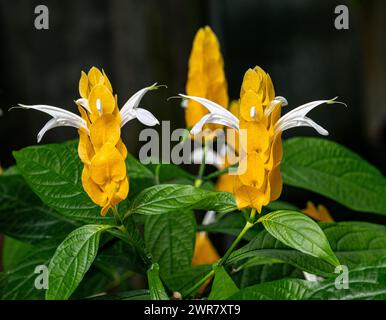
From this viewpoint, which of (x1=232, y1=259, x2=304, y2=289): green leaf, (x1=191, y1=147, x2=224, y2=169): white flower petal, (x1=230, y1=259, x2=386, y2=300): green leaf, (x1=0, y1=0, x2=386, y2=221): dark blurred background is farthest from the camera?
(x1=0, y1=0, x2=386, y2=221): dark blurred background

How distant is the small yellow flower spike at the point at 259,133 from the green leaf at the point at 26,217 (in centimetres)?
20

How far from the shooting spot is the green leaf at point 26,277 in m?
0.51

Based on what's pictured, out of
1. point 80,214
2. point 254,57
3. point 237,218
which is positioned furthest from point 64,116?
point 254,57

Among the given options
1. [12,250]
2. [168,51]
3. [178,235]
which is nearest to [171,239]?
[178,235]

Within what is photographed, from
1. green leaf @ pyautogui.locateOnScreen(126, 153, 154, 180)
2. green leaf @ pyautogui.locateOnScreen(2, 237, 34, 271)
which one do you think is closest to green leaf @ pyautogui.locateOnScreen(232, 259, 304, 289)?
green leaf @ pyautogui.locateOnScreen(126, 153, 154, 180)

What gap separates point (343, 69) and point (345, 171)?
139cm

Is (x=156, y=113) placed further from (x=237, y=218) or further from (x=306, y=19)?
(x=237, y=218)

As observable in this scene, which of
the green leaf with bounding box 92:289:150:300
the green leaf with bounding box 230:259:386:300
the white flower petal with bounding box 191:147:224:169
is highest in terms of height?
the white flower petal with bounding box 191:147:224:169

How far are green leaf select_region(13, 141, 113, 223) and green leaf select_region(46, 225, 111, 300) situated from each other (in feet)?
0.12

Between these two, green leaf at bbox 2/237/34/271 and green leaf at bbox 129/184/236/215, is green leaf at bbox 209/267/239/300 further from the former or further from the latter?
green leaf at bbox 2/237/34/271

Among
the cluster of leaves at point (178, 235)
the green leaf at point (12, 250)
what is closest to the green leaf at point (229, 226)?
the cluster of leaves at point (178, 235)

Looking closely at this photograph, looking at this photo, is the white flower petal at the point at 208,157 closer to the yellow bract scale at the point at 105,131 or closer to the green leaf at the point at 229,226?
the green leaf at the point at 229,226

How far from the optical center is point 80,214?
17.9 inches

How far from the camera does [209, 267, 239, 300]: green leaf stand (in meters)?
0.41
